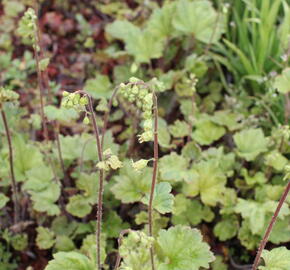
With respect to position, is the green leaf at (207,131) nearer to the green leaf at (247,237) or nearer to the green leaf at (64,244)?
the green leaf at (247,237)

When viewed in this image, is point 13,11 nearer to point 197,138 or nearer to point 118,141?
point 118,141

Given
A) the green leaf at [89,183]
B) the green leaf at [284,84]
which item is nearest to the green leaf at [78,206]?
the green leaf at [89,183]

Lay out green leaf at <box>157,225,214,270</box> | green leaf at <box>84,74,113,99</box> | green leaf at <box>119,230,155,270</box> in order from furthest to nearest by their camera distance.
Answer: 1. green leaf at <box>84,74,113,99</box>
2. green leaf at <box>157,225,214,270</box>
3. green leaf at <box>119,230,155,270</box>

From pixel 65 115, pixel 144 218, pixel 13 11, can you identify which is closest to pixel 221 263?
pixel 144 218

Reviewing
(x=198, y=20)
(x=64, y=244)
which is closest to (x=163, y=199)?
(x=64, y=244)

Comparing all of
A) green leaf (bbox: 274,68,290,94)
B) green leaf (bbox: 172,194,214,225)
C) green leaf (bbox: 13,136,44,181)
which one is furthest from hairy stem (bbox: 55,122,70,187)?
green leaf (bbox: 274,68,290,94)

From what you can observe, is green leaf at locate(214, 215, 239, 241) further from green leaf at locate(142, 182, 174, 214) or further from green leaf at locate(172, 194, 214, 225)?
green leaf at locate(142, 182, 174, 214)
